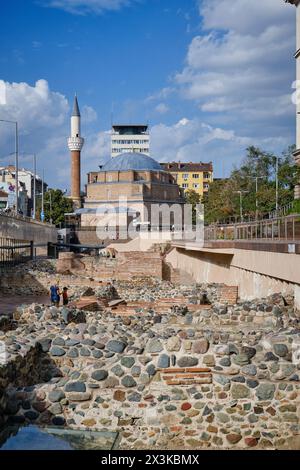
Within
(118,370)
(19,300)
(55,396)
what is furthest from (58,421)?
(19,300)

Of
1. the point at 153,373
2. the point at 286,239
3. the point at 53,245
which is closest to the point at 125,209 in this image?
the point at 53,245

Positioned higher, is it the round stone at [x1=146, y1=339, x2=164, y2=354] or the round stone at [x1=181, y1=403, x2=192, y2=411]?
the round stone at [x1=146, y1=339, x2=164, y2=354]

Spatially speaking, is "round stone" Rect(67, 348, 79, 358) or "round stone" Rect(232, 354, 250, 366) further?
"round stone" Rect(67, 348, 79, 358)

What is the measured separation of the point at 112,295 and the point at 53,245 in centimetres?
3305

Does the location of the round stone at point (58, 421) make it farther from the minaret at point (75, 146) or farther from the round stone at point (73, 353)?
A: the minaret at point (75, 146)

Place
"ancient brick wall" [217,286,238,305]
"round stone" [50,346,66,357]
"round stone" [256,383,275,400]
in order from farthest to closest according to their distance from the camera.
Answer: "ancient brick wall" [217,286,238,305] < "round stone" [50,346,66,357] < "round stone" [256,383,275,400]

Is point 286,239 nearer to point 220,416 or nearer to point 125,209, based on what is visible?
point 220,416

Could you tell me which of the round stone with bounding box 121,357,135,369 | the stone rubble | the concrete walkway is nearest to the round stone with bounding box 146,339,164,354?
the stone rubble

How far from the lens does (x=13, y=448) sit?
22.3ft

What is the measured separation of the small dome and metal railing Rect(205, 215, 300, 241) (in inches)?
2380

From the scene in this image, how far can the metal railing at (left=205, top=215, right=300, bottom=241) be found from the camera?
13.7 metres

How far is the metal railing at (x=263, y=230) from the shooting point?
1374 cm

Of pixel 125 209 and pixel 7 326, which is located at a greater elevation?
pixel 125 209

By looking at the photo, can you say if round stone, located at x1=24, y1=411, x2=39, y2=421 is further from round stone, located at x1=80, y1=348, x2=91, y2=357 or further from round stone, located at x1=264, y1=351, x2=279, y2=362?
round stone, located at x1=264, y1=351, x2=279, y2=362
